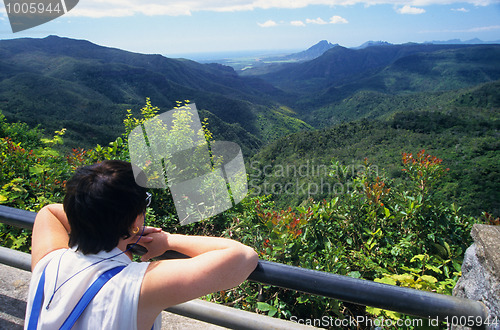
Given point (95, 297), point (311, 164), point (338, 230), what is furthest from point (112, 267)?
point (311, 164)

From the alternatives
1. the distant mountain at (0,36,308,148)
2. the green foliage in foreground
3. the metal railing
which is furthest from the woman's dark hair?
the distant mountain at (0,36,308,148)

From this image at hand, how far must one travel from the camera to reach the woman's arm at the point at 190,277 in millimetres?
963

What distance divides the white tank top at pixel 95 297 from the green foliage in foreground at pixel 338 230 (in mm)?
1062

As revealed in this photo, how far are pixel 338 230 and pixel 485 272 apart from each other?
149 centimetres

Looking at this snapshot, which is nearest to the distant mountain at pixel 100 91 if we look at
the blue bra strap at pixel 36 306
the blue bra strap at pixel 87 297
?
the blue bra strap at pixel 36 306

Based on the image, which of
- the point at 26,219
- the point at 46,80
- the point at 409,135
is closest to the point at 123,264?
the point at 26,219

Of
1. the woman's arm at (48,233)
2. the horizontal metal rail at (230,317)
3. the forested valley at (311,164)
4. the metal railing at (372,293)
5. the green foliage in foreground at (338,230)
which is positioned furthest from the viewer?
the forested valley at (311,164)

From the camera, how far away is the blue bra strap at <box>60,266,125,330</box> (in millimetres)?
938

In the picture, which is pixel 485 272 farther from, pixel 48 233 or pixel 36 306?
pixel 48 233

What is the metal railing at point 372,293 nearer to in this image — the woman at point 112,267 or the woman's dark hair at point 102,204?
the woman at point 112,267

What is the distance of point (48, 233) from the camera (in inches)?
49.3

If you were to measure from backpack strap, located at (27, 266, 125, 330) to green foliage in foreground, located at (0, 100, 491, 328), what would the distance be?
109 centimetres

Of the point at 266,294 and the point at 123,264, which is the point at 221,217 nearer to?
the point at 266,294

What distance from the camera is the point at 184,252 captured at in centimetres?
125
